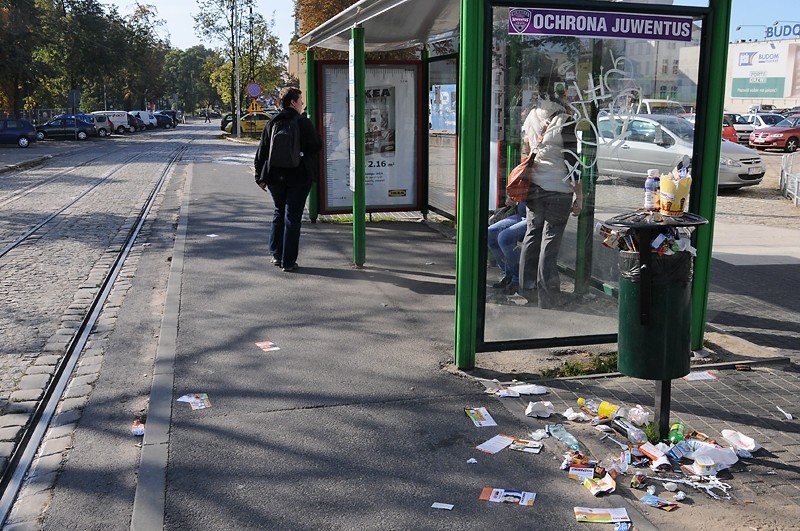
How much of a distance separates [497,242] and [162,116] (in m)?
73.4

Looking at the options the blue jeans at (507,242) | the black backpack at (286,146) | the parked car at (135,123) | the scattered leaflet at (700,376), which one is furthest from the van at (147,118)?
the scattered leaflet at (700,376)

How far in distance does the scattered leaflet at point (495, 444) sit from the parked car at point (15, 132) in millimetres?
40985

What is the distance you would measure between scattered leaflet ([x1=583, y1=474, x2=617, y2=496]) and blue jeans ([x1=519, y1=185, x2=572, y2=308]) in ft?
7.21

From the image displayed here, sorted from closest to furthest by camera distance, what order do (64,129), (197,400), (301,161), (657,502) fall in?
(657,502)
(197,400)
(301,161)
(64,129)

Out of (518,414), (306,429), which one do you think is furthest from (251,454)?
(518,414)

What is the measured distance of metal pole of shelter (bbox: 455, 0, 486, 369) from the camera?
5.26 meters

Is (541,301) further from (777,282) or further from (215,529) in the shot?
(777,282)

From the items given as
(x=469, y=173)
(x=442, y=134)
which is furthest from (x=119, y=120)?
(x=469, y=173)

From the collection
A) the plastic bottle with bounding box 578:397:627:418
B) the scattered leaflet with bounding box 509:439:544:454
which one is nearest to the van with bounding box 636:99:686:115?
the plastic bottle with bounding box 578:397:627:418

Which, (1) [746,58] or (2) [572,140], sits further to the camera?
(1) [746,58]

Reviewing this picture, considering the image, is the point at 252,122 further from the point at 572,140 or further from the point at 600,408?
the point at 600,408

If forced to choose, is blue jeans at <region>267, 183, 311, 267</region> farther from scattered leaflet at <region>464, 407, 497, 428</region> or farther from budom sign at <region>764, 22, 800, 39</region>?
budom sign at <region>764, 22, 800, 39</region>

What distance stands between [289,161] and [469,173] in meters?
3.56

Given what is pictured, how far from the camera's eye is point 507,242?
6.29 m
